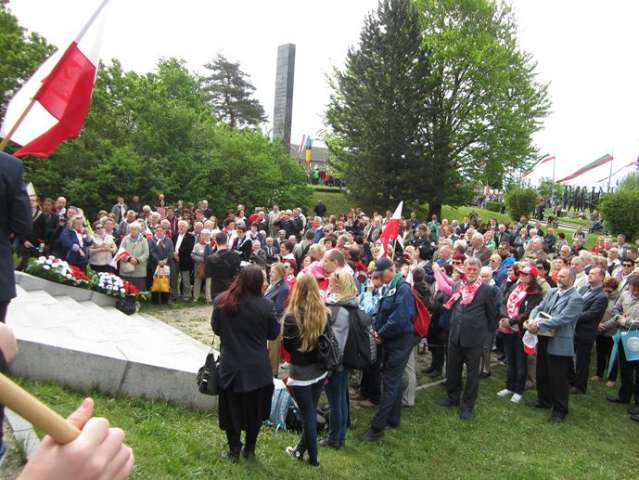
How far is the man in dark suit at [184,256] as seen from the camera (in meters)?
11.8

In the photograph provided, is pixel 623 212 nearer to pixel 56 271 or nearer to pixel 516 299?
pixel 516 299

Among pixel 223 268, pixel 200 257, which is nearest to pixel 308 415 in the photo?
pixel 223 268

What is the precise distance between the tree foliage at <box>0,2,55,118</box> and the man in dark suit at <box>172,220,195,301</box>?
10818mm

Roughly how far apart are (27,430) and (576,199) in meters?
47.3

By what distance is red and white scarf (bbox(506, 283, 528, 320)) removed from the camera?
7.76 meters

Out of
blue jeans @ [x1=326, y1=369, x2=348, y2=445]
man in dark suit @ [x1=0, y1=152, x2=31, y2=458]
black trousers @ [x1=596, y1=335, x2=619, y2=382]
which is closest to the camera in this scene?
man in dark suit @ [x1=0, y1=152, x2=31, y2=458]

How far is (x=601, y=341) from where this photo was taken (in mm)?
8992

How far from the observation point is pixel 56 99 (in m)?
4.36

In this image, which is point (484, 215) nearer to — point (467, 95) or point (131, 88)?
point (467, 95)

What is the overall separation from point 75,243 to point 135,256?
3.78ft

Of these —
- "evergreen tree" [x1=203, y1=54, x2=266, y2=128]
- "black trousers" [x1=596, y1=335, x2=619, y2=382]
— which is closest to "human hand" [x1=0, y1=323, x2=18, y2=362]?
"black trousers" [x1=596, y1=335, x2=619, y2=382]

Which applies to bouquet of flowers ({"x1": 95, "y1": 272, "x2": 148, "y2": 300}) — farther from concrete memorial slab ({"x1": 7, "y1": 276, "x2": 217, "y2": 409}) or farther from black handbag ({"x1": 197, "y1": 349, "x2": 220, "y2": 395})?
black handbag ({"x1": 197, "y1": 349, "x2": 220, "y2": 395})

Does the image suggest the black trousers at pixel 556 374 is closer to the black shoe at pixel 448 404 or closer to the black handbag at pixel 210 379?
the black shoe at pixel 448 404

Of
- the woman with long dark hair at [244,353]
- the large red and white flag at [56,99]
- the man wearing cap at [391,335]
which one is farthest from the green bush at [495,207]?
the large red and white flag at [56,99]
